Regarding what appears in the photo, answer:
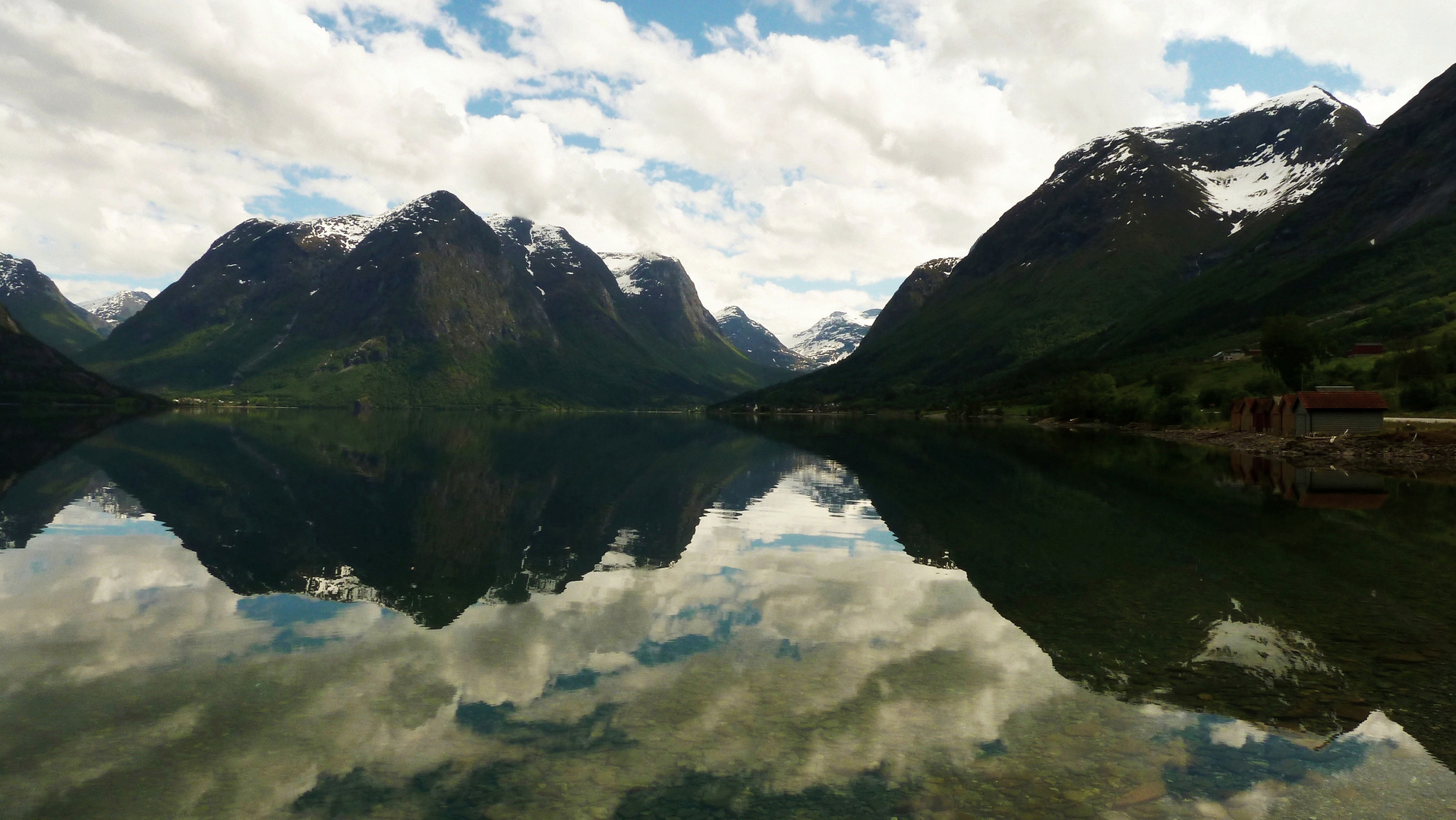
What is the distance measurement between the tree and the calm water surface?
4236 inches

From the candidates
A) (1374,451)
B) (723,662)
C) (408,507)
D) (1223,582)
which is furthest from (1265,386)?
(723,662)

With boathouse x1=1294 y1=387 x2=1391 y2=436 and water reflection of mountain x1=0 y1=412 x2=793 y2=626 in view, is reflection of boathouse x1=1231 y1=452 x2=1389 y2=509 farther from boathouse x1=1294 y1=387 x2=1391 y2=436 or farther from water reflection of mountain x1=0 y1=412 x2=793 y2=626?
water reflection of mountain x1=0 y1=412 x2=793 y2=626

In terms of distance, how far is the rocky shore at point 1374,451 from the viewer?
75.9m

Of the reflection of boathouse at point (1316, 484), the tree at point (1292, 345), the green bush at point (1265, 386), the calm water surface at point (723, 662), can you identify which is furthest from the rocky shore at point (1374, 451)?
the green bush at point (1265, 386)

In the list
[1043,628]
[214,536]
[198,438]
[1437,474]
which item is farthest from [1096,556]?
[198,438]

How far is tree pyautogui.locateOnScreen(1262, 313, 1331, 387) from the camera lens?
138 meters

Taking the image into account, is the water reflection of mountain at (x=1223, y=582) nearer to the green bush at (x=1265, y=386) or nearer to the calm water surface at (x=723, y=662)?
the calm water surface at (x=723, y=662)

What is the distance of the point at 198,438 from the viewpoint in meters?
114

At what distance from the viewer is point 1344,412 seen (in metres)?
102

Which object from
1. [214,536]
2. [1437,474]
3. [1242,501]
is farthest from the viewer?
[1437,474]

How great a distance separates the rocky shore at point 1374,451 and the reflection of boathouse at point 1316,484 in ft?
16.7

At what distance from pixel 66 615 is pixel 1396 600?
150ft

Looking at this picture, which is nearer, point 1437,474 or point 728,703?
point 728,703

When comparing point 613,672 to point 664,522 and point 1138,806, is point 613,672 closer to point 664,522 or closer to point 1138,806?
point 1138,806
